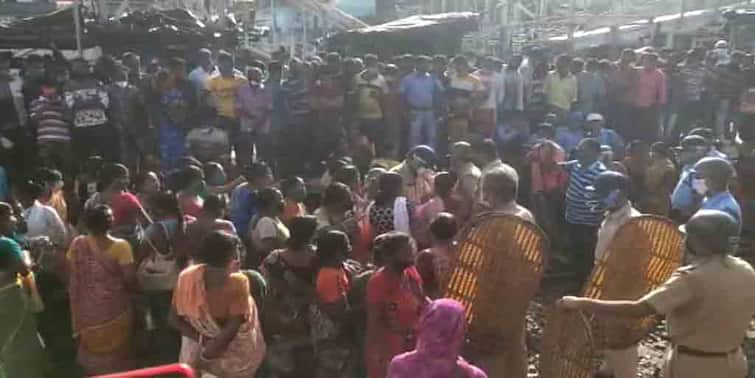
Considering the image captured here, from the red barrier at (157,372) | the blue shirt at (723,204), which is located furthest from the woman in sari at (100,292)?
the blue shirt at (723,204)

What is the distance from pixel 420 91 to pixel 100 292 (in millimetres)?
6742

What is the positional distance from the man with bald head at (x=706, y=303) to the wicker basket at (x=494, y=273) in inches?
25.0

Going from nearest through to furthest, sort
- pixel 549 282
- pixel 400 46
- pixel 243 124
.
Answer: pixel 549 282
pixel 243 124
pixel 400 46

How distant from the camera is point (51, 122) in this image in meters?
9.77

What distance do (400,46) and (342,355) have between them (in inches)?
533

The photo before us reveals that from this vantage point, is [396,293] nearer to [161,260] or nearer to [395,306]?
[395,306]

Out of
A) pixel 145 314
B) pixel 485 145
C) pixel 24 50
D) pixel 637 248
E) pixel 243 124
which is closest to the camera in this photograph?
pixel 637 248

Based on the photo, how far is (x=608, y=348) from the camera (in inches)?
207

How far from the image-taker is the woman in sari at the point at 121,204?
5.70 metres

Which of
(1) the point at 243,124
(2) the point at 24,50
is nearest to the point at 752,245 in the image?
(1) the point at 243,124

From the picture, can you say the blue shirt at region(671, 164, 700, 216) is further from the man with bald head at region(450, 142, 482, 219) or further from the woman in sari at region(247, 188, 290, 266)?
the woman in sari at region(247, 188, 290, 266)

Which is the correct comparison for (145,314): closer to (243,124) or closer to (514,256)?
(514,256)

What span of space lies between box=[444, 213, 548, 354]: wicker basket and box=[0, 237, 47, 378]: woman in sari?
7.79 feet

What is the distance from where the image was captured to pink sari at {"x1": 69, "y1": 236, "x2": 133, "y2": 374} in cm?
504
